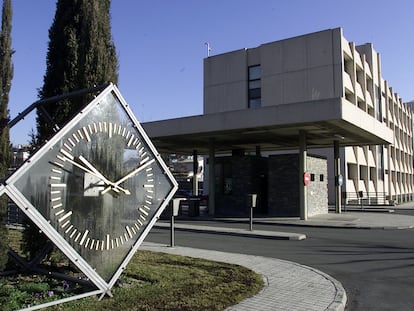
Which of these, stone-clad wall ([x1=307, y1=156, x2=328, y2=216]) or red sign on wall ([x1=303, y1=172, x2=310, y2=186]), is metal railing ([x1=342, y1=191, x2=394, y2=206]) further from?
red sign on wall ([x1=303, y1=172, x2=310, y2=186])

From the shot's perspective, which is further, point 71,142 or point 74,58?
point 74,58

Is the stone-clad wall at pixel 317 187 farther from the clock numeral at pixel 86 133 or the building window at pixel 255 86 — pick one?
the clock numeral at pixel 86 133

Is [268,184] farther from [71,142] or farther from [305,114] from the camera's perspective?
[71,142]

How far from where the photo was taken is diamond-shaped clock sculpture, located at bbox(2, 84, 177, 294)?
552 cm

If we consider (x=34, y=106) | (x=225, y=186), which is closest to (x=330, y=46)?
(x=225, y=186)

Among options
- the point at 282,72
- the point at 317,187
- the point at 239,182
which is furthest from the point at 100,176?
the point at 282,72

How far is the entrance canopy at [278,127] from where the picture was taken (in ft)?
61.3

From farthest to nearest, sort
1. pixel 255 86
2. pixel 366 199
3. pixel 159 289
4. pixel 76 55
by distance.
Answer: pixel 366 199, pixel 255 86, pixel 76 55, pixel 159 289

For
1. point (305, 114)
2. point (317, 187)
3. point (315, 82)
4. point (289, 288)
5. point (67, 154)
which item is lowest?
point (289, 288)

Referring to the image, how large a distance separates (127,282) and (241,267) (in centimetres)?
275

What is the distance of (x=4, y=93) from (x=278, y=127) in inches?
616

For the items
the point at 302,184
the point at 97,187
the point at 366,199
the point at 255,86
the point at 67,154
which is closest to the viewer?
the point at 67,154

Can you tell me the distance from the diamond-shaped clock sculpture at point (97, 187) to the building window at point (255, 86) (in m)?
34.4

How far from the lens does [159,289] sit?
22.3ft
